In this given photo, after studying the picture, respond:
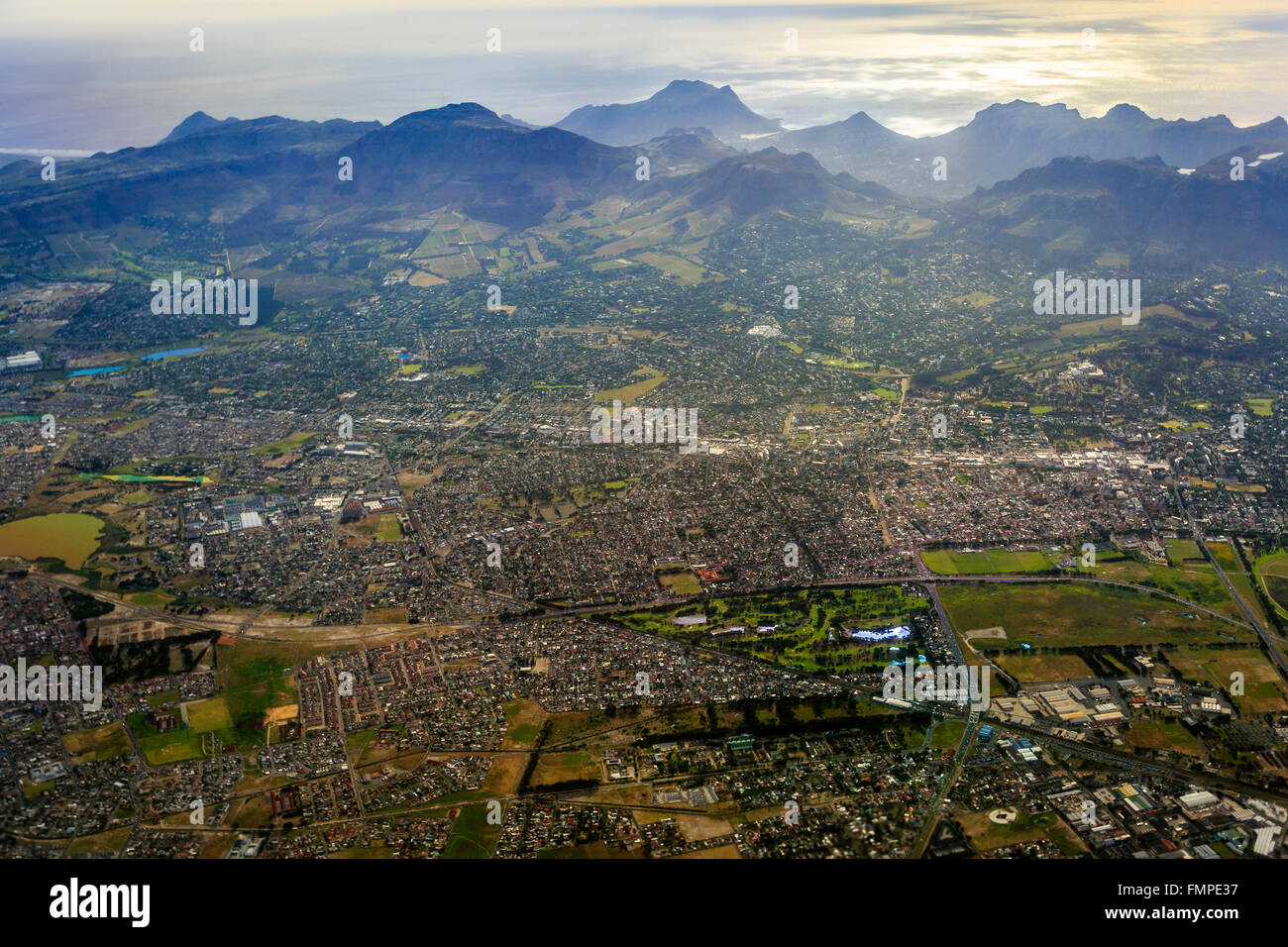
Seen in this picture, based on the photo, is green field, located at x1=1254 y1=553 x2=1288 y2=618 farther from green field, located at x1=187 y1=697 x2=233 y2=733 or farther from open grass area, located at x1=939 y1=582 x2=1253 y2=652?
green field, located at x1=187 y1=697 x2=233 y2=733

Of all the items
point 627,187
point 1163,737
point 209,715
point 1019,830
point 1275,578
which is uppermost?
point 627,187

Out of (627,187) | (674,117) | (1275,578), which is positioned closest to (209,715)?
(1275,578)

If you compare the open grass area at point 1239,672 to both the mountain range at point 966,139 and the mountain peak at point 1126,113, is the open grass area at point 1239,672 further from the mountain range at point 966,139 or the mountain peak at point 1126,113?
the mountain peak at point 1126,113

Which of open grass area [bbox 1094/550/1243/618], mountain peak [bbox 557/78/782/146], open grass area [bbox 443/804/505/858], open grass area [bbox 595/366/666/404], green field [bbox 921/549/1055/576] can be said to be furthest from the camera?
mountain peak [bbox 557/78/782/146]

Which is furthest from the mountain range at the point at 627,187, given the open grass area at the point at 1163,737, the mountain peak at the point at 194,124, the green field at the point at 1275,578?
the open grass area at the point at 1163,737

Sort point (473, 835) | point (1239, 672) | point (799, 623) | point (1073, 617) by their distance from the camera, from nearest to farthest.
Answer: point (473, 835), point (1239, 672), point (799, 623), point (1073, 617)

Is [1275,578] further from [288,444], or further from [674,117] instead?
[674,117]

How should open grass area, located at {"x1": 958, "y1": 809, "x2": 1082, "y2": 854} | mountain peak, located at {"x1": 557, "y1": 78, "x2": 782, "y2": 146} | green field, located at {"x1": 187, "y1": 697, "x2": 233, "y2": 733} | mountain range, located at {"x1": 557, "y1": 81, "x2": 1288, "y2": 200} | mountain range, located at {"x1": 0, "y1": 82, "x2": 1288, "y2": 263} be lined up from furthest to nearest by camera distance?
mountain peak, located at {"x1": 557, "y1": 78, "x2": 782, "y2": 146} < mountain range, located at {"x1": 557, "y1": 81, "x2": 1288, "y2": 200} < mountain range, located at {"x1": 0, "y1": 82, "x2": 1288, "y2": 263} < green field, located at {"x1": 187, "y1": 697, "x2": 233, "y2": 733} < open grass area, located at {"x1": 958, "y1": 809, "x2": 1082, "y2": 854}

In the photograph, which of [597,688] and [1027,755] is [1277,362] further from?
[597,688]

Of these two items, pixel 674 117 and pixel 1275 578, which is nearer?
pixel 1275 578

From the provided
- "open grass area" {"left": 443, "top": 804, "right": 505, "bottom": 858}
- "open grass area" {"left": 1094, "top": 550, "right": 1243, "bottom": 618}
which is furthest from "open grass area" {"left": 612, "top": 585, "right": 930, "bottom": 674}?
"open grass area" {"left": 443, "top": 804, "right": 505, "bottom": 858}
